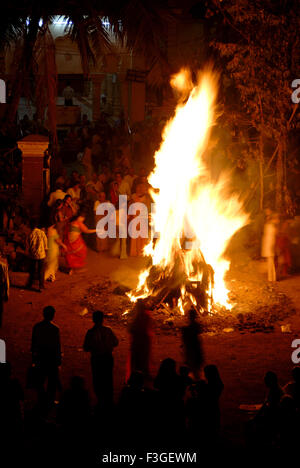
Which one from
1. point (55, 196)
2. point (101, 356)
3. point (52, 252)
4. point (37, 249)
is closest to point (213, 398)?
point (101, 356)

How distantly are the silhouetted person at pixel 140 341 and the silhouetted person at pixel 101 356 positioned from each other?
0.54 meters

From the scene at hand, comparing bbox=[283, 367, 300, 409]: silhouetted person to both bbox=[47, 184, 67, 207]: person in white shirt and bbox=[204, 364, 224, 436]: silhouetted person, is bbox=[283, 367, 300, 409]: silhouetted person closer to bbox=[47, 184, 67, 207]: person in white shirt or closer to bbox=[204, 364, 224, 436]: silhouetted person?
bbox=[204, 364, 224, 436]: silhouetted person

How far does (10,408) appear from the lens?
619cm

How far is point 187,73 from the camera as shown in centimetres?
1845

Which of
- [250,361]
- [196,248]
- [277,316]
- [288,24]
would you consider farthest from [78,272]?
[288,24]

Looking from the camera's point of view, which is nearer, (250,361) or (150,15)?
(250,361)

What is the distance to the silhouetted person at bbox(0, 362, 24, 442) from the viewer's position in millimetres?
6051

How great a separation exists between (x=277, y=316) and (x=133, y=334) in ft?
14.3

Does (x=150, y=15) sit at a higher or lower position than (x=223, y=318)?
higher

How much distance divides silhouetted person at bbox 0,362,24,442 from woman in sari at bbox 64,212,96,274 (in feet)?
28.0

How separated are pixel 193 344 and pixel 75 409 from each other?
8.43 ft

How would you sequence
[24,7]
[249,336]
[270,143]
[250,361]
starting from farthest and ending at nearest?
[270,143]
[24,7]
[249,336]
[250,361]
